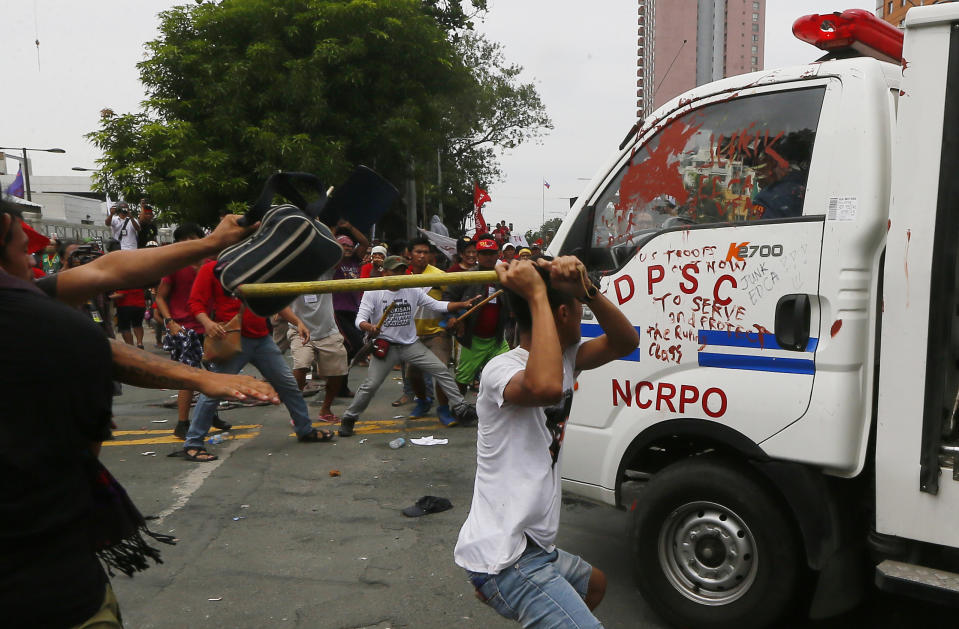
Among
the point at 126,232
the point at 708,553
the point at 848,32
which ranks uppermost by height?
the point at 848,32

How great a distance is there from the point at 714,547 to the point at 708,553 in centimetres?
4

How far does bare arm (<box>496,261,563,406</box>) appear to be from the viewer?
215 cm

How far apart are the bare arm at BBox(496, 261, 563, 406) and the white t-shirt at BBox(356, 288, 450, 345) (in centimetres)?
508

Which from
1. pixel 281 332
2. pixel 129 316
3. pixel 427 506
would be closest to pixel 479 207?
pixel 129 316

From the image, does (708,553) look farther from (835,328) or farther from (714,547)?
(835,328)

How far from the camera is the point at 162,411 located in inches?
336

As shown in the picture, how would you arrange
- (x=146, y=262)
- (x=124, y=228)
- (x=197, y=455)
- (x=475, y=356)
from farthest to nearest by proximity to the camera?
(x=124, y=228), (x=475, y=356), (x=197, y=455), (x=146, y=262)

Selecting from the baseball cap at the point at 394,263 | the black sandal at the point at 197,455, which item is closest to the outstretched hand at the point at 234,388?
the black sandal at the point at 197,455

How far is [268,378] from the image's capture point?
6.92 m

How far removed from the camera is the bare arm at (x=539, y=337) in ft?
7.06

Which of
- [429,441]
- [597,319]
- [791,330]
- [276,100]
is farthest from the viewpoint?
[276,100]

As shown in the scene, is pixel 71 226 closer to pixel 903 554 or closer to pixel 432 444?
pixel 432 444

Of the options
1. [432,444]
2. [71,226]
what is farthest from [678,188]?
[71,226]

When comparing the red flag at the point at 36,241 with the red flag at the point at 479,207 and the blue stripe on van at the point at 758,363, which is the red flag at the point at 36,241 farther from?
the red flag at the point at 479,207
